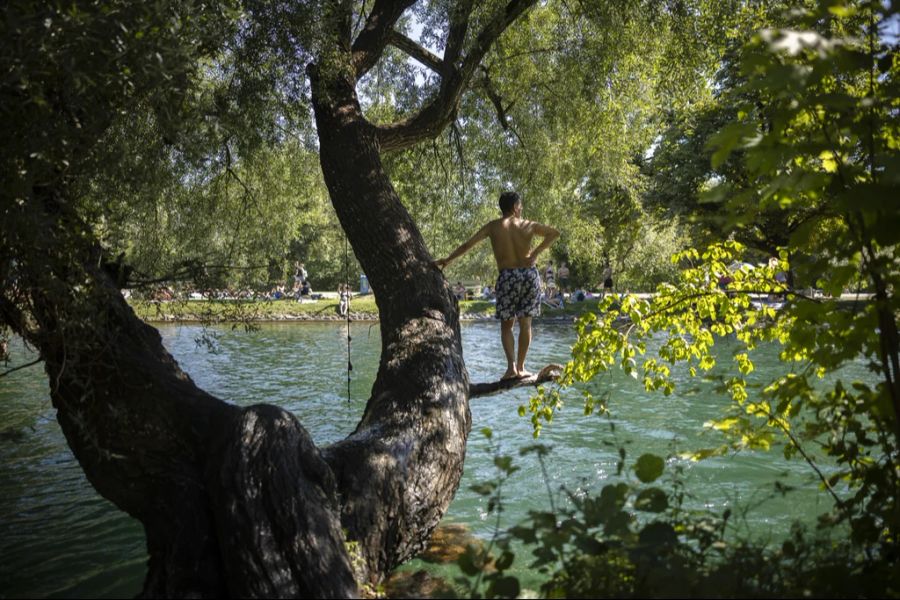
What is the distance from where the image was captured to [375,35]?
22.4 ft

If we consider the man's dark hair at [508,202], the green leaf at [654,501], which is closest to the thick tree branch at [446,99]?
the man's dark hair at [508,202]

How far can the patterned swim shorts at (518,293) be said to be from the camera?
661cm

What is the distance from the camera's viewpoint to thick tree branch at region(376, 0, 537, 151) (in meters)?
6.89

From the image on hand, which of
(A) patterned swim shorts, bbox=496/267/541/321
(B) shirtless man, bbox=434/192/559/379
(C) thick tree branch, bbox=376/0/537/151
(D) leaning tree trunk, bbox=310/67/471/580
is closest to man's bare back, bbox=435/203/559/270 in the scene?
(B) shirtless man, bbox=434/192/559/379

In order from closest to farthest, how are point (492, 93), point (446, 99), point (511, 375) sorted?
1. point (511, 375)
2. point (446, 99)
3. point (492, 93)

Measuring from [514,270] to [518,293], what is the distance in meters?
0.22

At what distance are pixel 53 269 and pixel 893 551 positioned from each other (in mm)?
3780

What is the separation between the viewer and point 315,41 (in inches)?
227

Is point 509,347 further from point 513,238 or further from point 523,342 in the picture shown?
point 513,238

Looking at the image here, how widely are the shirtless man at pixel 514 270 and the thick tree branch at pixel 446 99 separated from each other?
1319 mm

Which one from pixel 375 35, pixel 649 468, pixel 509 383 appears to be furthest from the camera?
pixel 375 35

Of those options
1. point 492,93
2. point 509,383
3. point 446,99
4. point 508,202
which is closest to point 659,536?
point 509,383

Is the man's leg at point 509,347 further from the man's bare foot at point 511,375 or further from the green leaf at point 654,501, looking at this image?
the green leaf at point 654,501

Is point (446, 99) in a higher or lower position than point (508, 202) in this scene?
higher
